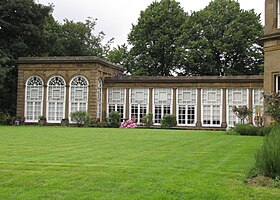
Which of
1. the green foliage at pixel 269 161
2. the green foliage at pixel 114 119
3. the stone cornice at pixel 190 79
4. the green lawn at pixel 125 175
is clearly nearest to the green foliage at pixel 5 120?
the green foliage at pixel 114 119

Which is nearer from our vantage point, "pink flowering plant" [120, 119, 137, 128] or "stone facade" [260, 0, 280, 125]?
"stone facade" [260, 0, 280, 125]

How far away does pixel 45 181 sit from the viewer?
7.77 metres

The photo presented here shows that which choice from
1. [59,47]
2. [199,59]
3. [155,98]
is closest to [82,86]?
[155,98]

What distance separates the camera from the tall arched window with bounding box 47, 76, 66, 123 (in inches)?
1409

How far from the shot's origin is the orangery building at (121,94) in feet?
112

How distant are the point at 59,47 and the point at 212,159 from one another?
118 ft

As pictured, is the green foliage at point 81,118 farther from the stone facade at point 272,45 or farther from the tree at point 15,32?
the stone facade at point 272,45

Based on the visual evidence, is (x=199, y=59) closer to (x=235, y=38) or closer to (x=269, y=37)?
(x=235, y=38)

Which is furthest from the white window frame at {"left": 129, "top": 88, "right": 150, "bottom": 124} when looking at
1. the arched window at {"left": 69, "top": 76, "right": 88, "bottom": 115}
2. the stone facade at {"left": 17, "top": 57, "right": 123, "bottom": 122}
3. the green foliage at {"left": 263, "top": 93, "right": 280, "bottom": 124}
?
the green foliage at {"left": 263, "top": 93, "right": 280, "bottom": 124}

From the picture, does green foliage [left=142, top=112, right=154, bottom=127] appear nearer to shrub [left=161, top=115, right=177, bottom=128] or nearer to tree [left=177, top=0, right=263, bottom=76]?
shrub [left=161, top=115, right=177, bottom=128]

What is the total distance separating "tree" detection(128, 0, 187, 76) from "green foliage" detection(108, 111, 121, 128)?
476 inches

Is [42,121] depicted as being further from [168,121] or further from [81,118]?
[168,121]

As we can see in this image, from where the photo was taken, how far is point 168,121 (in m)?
34.0

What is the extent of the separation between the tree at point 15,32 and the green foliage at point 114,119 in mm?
9598
